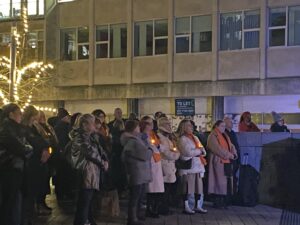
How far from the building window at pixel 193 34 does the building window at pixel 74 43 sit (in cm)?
617

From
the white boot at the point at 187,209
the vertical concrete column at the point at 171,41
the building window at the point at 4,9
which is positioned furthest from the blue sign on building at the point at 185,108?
the white boot at the point at 187,209

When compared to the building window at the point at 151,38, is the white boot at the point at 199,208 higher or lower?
lower

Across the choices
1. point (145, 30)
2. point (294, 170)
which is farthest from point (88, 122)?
point (145, 30)

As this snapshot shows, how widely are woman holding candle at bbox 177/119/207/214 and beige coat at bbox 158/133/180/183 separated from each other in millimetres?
365

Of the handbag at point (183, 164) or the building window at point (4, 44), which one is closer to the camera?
the handbag at point (183, 164)

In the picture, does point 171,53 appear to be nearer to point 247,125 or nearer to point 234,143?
point 247,125

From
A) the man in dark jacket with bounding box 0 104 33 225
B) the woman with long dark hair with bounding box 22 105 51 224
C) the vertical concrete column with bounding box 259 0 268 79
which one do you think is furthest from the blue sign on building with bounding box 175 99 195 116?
the man in dark jacket with bounding box 0 104 33 225

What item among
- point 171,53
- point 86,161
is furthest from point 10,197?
point 171,53

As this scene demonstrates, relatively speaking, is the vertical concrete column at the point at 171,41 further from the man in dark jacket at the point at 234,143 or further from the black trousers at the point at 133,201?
the black trousers at the point at 133,201

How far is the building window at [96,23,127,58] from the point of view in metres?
30.7

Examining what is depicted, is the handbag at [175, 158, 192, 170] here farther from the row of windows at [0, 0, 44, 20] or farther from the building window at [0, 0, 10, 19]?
the building window at [0, 0, 10, 19]

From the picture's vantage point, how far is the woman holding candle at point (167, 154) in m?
9.46

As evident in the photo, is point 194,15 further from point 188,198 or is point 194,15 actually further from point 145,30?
point 188,198

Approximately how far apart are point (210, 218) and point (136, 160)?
2.12 m
